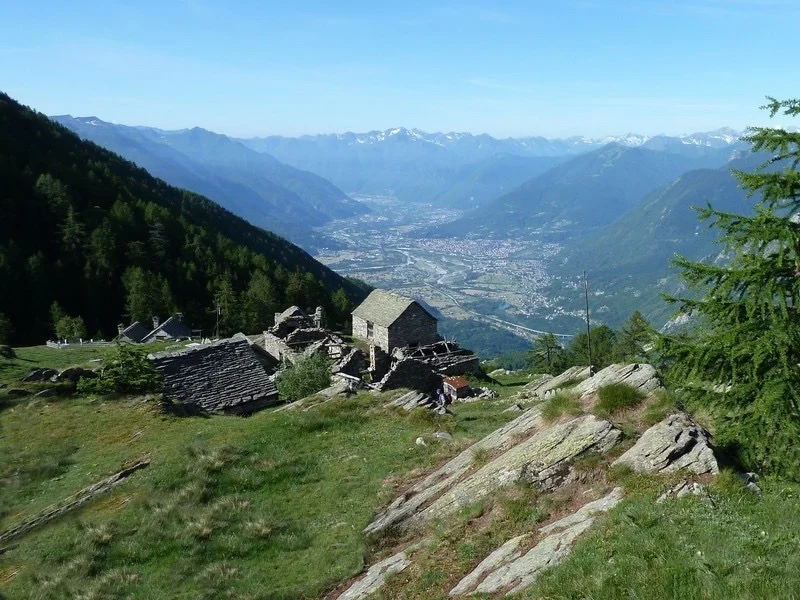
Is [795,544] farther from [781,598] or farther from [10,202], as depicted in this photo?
[10,202]

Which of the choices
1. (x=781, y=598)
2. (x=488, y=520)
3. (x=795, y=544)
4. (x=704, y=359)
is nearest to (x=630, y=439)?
(x=704, y=359)

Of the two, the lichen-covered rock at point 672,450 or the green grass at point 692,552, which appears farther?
the lichen-covered rock at point 672,450

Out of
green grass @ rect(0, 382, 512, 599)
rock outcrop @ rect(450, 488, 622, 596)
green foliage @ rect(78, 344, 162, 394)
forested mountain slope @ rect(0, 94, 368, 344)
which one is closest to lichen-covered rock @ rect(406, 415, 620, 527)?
rock outcrop @ rect(450, 488, 622, 596)

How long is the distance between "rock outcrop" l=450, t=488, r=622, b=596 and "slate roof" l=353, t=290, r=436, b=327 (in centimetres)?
4511

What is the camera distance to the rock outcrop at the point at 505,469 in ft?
51.0

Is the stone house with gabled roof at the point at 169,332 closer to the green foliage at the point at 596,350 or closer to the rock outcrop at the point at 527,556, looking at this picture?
the green foliage at the point at 596,350

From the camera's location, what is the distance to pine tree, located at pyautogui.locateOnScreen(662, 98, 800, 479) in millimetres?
13008

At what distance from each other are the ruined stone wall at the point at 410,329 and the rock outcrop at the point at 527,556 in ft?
151

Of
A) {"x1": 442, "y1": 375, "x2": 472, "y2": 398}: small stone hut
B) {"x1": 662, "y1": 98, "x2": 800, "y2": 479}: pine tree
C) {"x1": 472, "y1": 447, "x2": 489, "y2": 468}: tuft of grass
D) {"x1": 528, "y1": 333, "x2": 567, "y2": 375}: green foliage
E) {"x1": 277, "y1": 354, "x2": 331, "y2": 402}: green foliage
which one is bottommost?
{"x1": 528, "y1": 333, "x2": 567, "y2": 375}: green foliage

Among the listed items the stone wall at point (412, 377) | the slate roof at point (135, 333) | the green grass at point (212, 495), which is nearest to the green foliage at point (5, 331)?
the slate roof at point (135, 333)

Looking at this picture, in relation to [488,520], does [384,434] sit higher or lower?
lower

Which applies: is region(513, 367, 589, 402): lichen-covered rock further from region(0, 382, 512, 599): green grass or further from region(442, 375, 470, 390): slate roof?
region(0, 382, 512, 599): green grass

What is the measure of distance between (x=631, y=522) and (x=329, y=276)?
559ft

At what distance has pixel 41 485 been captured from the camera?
1032 inches
